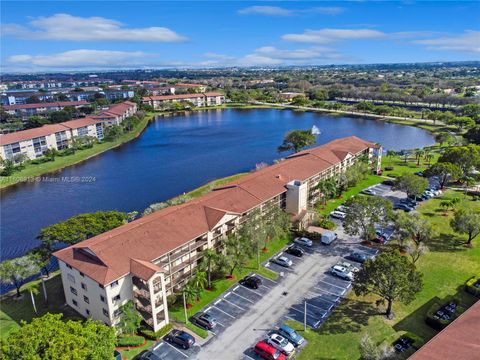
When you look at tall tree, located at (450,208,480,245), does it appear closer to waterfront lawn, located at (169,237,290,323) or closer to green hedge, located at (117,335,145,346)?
waterfront lawn, located at (169,237,290,323)

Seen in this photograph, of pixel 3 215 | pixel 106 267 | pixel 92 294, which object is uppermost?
pixel 106 267

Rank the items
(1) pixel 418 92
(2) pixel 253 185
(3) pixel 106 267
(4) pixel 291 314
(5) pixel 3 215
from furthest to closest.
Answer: (1) pixel 418 92 < (5) pixel 3 215 < (2) pixel 253 185 < (4) pixel 291 314 < (3) pixel 106 267

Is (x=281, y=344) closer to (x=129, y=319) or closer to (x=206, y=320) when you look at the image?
(x=206, y=320)

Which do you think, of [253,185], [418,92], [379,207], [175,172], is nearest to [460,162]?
[379,207]

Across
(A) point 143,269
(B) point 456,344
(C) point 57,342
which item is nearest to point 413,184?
(B) point 456,344

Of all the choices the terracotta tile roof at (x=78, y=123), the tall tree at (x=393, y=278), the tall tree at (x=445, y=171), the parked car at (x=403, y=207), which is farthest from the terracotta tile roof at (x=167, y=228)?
the terracotta tile roof at (x=78, y=123)

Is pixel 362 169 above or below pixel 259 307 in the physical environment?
above

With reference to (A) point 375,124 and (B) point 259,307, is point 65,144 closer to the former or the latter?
(B) point 259,307
